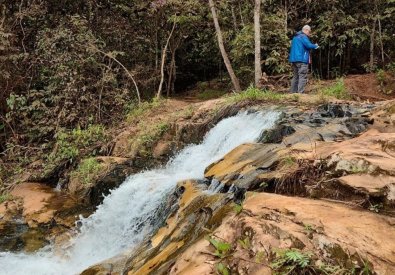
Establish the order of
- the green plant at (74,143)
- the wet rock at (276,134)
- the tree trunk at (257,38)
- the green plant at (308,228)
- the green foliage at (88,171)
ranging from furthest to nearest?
the tree trunk at (257,38) → the green plant at (74,143) → the green foliage at (88,171) → the wet rock at (276,134) → the green plant at (308,228)

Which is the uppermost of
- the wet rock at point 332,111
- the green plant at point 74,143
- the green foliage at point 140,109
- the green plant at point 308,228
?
the green plant at point 308,228

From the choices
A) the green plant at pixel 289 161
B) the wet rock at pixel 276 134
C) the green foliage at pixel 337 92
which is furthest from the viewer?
the green foliage at pixel 337 92

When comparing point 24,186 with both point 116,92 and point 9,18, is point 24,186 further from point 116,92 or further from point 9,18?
point 9,18

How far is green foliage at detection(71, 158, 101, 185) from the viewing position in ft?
31.8

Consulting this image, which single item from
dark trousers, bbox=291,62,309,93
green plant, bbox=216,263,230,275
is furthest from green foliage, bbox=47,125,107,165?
green plant, bbox=216,263,230,275

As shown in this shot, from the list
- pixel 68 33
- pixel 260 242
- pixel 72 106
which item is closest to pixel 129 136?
pixel 72 106

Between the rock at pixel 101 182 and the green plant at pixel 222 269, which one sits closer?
the green plant at pixel 222 269

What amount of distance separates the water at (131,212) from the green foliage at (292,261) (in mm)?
3846

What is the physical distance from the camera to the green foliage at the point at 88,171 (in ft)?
31.8

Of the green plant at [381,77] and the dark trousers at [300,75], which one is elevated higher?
the dark trousers at [300,75]

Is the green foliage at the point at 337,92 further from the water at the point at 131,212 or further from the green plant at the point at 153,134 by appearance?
the green plant at the point at 153,134

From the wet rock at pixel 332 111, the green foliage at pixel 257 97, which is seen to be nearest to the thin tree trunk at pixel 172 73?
the green foliage at pixel 257 97

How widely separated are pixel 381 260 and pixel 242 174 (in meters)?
2.50

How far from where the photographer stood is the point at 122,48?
15.0 m
